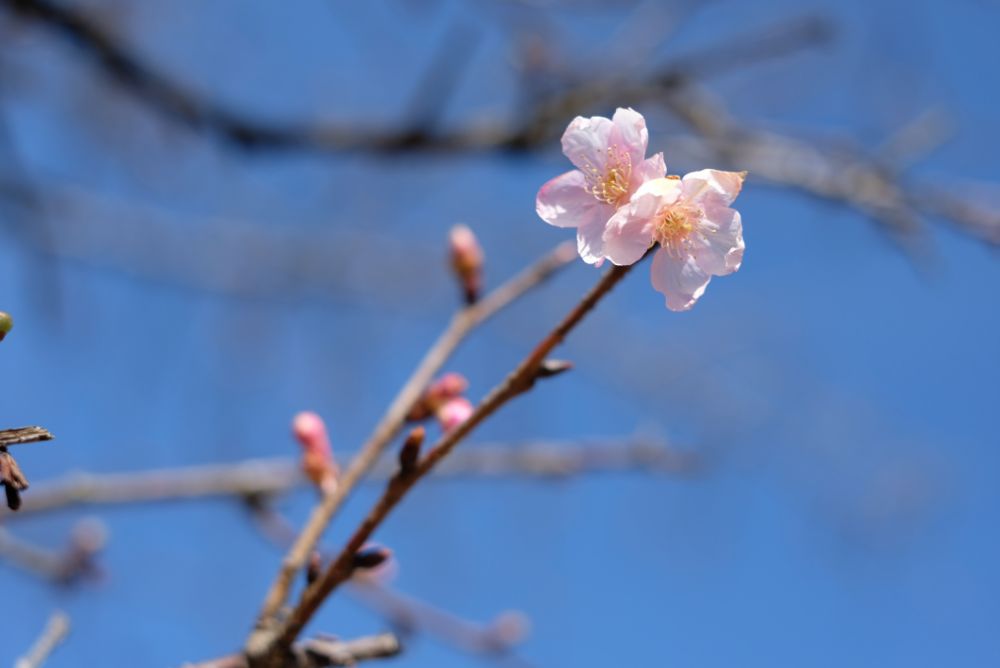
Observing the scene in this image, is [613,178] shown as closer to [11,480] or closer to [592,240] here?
[592,240]

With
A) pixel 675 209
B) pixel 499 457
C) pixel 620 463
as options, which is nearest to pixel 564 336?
pixel 675 209

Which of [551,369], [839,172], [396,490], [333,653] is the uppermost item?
[839,172]

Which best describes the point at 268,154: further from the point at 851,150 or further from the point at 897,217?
the point at 897,217

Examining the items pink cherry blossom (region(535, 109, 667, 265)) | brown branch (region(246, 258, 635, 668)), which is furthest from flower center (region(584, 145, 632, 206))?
brown branch (region(246, 258, 635, 668))

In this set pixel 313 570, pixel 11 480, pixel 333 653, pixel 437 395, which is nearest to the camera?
pixel 11 480

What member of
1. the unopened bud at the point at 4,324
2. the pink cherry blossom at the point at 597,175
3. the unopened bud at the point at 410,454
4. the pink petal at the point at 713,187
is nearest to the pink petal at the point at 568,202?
the pink cherry blossom at the point at 597,175

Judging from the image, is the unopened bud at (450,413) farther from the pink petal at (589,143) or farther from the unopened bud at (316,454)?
the pink petal at (589,143)

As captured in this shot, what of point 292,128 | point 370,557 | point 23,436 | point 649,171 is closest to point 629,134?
point 649,171

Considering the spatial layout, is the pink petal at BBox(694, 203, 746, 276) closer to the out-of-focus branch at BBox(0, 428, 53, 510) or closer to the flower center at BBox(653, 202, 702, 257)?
the flower center at BBox(653, 202, 702, 257)
